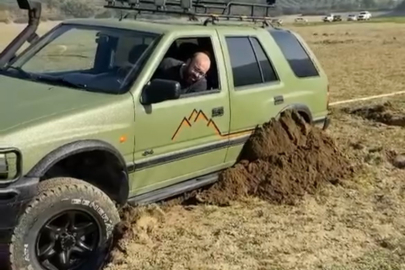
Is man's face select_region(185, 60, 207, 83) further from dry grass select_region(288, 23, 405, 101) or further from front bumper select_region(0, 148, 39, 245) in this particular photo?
dry grass select_region(288, 23, 405, 101)

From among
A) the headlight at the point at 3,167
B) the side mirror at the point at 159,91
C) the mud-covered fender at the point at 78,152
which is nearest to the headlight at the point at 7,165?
the headlight at the point at 3,167

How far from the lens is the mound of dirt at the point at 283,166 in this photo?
670 cm

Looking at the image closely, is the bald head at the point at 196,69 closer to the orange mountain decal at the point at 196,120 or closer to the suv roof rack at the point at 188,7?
the orange mountain decal at the point at 196,120

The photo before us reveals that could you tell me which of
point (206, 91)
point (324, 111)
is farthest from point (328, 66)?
point (206, 91)

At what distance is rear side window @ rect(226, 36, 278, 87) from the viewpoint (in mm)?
6594

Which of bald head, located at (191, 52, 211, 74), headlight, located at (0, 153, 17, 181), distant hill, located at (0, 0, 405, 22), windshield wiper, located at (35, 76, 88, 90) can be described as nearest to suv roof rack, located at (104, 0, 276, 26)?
bald head, located at (191, 52, 211, 74)

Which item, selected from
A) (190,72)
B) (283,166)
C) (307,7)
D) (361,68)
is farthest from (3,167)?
(307,7)

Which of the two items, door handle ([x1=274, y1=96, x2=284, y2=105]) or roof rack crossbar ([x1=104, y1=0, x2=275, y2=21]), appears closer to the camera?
roof rack crossbar ([x1=104, y1=0, x2=275, y2=21])

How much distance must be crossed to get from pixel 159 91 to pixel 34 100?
37.2 inches

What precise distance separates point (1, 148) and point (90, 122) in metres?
0.74

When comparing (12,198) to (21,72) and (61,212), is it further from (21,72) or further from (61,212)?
(21,72)

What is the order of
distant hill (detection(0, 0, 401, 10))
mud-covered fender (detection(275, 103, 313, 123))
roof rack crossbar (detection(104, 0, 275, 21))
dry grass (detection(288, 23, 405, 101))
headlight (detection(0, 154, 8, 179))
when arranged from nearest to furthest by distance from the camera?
1. headlight (detection(0, 154, 8, 179))
2. roof rack crossbar (detection(104, 0, 275, 21))
3. mud-covered fender (detection(275, 103, 313, 123))
4. dry grass (detection(288, 23, 405, 101))
5. distant hill (detection(0, 0, 401, 10))

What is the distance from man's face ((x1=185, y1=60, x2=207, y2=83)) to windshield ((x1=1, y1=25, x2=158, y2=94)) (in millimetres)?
401

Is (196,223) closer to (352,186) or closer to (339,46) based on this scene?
(352,186)
